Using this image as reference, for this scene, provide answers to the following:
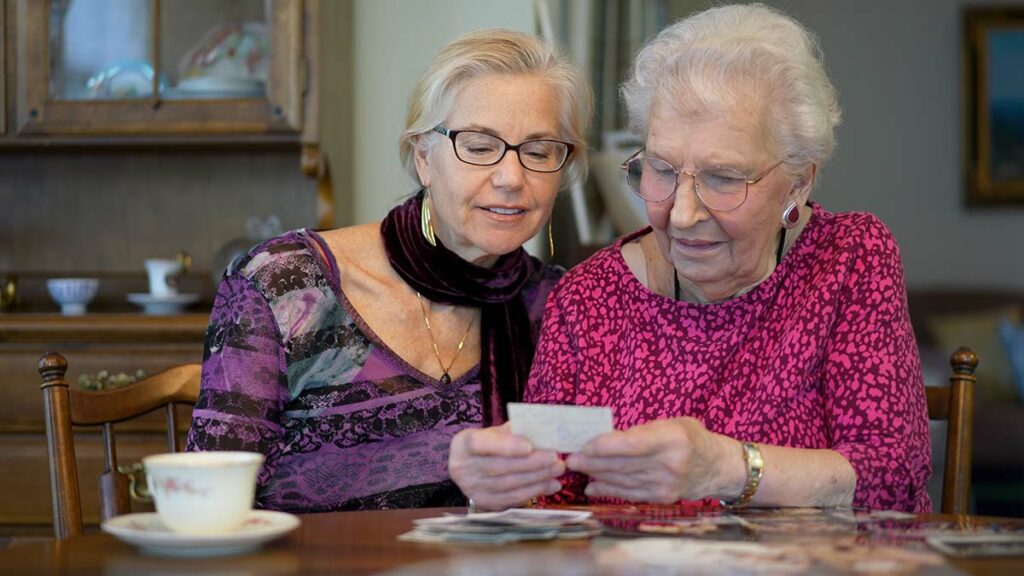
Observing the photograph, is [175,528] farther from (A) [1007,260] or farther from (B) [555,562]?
(A) [1007,260]

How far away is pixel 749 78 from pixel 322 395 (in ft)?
2.59

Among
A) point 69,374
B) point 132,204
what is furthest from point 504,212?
point 132,204

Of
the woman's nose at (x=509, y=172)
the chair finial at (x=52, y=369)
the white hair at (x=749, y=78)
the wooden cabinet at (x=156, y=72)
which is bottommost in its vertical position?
the chair finial at (x=52, y=369)

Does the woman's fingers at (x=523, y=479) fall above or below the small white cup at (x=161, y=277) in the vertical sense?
below

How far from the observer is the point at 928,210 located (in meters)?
7.12

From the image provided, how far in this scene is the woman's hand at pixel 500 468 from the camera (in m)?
1.33

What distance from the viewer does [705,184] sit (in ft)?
5.32

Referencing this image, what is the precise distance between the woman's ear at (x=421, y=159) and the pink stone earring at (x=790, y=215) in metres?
0.58

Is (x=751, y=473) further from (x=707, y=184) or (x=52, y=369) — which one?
(x=52, y=369)

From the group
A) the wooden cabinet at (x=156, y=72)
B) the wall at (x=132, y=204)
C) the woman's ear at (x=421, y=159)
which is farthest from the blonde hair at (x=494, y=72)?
the wall at (x=132, y=204)

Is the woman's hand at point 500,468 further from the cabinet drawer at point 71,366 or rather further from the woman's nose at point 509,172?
the cabinet drawer at point 71,366

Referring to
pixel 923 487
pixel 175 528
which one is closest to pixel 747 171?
pixel 923 487

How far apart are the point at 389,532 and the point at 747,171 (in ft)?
2.41

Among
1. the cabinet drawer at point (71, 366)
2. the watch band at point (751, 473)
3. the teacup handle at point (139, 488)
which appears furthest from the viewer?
the cabinet drawer at point (71, 366)
